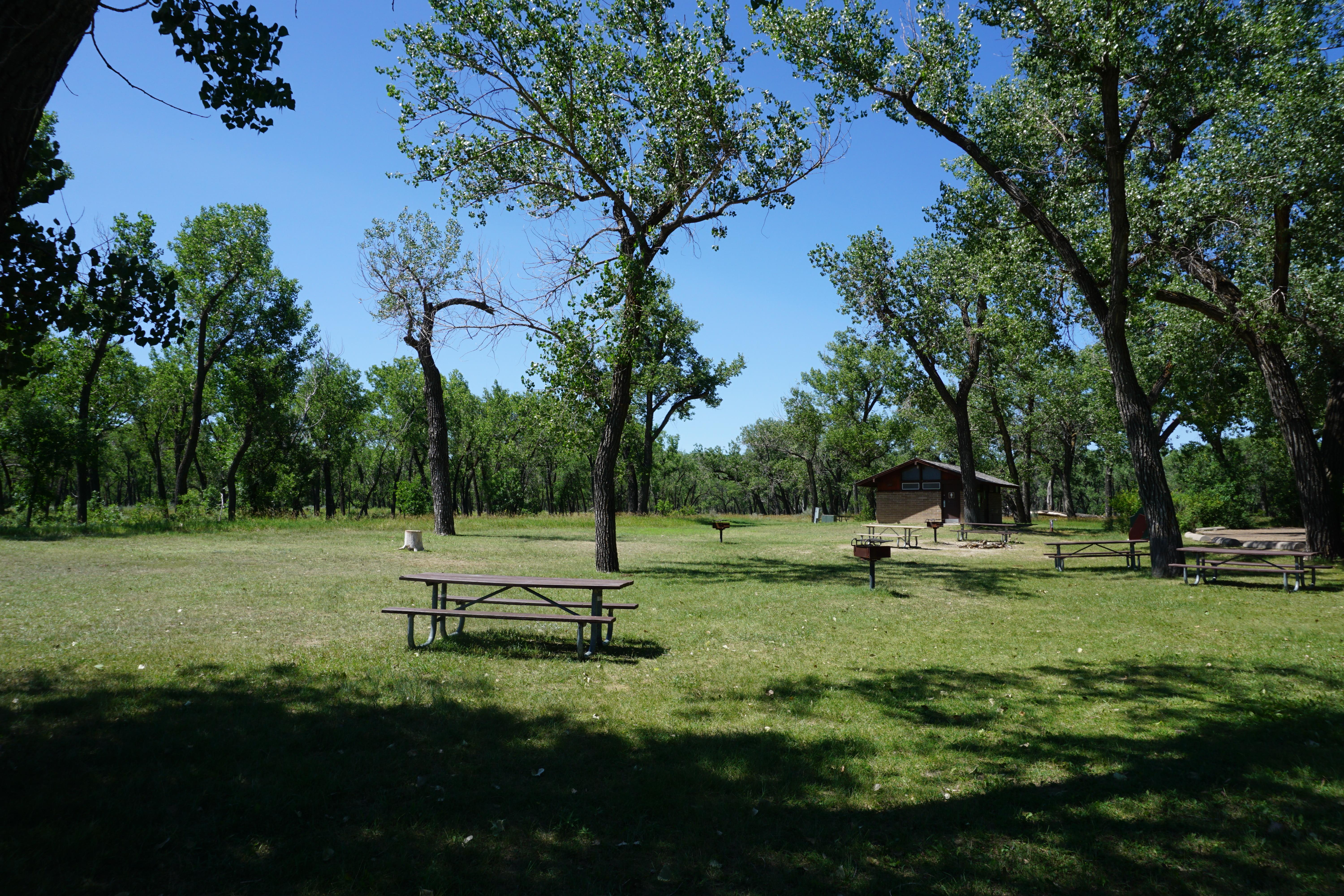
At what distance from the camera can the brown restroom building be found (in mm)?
41000

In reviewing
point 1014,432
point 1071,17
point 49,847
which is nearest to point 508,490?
point 1014,432

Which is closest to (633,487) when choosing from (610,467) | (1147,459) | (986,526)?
(986,526)

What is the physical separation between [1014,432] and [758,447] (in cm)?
2651

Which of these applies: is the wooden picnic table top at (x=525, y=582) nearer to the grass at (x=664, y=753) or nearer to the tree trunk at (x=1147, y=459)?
the grass at (x=664, y=753)

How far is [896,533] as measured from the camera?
29516 mm

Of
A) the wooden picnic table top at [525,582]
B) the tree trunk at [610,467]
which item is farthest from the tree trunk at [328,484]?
the wooden picnic table top at [525,582]

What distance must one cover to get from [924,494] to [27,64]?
42.9 meters

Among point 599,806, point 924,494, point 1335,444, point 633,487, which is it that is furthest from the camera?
point 633,487

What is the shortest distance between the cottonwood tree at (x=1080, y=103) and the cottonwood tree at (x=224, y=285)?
25368 mm

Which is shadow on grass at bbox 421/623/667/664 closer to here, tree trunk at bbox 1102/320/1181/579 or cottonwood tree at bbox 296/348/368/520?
tree trunk at bbox 1102/320/1181/579

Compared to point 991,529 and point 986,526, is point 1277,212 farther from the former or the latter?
point 991,529

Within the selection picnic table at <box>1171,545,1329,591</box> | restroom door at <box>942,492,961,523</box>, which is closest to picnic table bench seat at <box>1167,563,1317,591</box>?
picnic table at <box>1171,545,1329,591</box>

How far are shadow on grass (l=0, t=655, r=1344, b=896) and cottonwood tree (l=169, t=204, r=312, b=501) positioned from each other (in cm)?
2801

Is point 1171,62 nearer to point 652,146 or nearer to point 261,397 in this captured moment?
point 652,146
